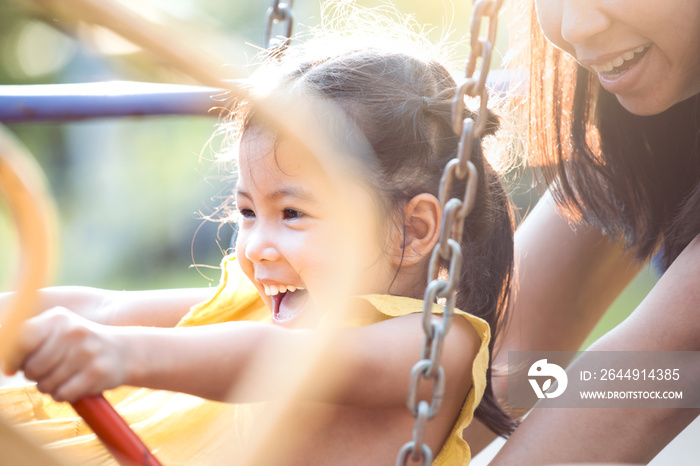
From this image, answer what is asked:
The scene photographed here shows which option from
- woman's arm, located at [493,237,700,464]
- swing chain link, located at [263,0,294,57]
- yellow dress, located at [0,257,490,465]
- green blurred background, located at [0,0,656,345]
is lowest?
yellow dress, located at [0,257,490,465]

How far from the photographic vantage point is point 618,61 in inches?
37.9

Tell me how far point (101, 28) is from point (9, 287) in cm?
25

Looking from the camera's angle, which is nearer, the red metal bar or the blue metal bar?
the red metal bar

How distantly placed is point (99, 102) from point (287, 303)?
0.60 m

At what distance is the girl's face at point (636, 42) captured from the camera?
0.89 meters

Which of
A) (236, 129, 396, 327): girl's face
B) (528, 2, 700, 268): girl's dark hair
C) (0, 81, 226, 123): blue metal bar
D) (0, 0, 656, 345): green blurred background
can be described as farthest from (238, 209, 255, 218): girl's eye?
(0, 0, 656, 345): green blurred background

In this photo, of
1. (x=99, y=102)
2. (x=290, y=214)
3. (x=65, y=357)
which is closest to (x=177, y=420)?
(x=290, y=214)

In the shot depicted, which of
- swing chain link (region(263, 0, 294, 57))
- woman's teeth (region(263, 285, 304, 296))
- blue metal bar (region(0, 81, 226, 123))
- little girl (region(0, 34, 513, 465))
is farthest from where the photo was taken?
blue metal bar (region(0, 81, 226, 123))

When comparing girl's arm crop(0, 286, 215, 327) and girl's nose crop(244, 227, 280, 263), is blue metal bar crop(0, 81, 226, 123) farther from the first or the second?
girl's nose crop(244, 227, 280, 263)

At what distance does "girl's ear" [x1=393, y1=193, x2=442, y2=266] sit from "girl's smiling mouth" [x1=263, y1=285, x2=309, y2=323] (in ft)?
0.41

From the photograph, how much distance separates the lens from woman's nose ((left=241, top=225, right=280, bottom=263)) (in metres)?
0.91

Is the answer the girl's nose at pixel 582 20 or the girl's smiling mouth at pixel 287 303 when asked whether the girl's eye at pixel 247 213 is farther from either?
the girl's nose at pixel 582 20

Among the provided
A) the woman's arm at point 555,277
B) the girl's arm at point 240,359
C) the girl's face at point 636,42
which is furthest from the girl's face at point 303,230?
the woman's arm at point 555,277
